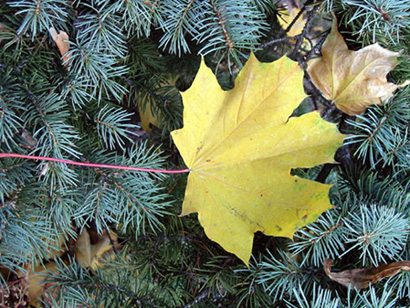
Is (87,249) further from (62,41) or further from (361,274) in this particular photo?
(361,274)

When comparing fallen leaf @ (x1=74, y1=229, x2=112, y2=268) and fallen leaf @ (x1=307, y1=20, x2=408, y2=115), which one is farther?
fallen leaf @ (x1=74, y1=229, x2=112, y2=268)

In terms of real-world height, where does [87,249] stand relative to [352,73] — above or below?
below

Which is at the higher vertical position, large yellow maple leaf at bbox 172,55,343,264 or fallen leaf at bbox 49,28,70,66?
fallen leaf at bbox 49,28,70,66

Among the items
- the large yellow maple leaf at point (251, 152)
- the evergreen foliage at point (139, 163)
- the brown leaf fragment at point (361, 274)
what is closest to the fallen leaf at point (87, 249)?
the evergreen foliage at point (139, 163)

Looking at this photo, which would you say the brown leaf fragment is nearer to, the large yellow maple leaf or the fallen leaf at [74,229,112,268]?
the large yellow maple leaf

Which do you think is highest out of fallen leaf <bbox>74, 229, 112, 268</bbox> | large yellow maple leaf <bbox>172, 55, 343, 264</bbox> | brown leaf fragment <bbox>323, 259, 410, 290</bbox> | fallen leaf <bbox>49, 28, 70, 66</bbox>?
fallen leaf <bbox>49, 28, 70, 66</bbox>

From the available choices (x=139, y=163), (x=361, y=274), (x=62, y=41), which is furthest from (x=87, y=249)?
(x=361, y=274)

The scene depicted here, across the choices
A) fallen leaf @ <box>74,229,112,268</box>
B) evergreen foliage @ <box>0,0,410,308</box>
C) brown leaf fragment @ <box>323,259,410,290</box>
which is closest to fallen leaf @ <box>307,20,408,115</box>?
evergreen foliage @ <box>0,0,410,308</box>

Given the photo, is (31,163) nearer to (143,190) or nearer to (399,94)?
(143,190)
